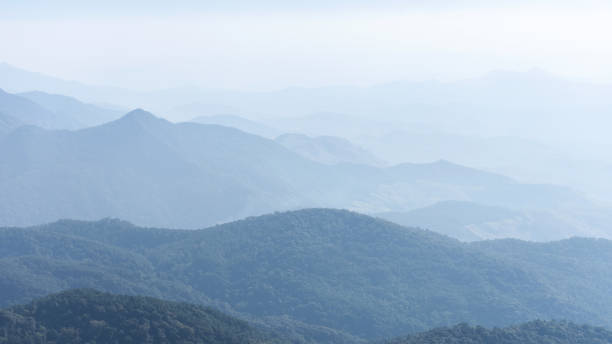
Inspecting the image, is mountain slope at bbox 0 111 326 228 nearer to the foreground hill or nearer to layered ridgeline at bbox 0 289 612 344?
layered ridgeline at bbox 0 289 612 344


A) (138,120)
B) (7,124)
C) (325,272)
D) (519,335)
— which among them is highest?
(138,120)

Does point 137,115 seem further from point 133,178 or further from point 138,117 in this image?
point 133,178

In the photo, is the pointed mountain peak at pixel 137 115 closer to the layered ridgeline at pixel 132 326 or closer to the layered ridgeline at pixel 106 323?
the layered ridgeline at pixel 132 326

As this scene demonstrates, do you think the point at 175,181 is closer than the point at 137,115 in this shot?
Yes

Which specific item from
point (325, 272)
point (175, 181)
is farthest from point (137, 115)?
point (325, 272)

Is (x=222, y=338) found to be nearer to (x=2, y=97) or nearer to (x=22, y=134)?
(x=22, y=134)

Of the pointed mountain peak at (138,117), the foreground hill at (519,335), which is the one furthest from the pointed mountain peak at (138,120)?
the foreground hill at (519,335)

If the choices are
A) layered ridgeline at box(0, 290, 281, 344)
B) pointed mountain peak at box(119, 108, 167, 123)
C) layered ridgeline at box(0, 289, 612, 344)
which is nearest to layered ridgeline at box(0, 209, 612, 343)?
layered ridgeline at box(0, 289, 612, 344)
